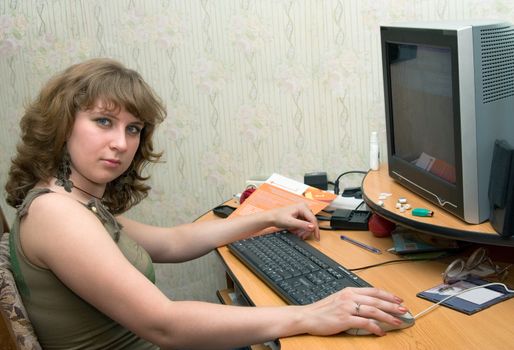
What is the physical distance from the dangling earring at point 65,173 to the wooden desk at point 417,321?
1.47 ft

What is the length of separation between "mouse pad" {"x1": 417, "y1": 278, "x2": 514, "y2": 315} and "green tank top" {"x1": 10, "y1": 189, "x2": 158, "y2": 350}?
0.68 meters

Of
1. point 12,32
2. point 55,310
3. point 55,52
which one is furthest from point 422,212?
point 12,32

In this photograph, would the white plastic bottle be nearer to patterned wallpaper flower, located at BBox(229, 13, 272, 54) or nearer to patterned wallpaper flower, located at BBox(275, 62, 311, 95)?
patterned wallpaper flower, located at BBox(275, 62, 311, 95)

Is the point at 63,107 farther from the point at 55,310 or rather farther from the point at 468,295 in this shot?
the point at 468,295

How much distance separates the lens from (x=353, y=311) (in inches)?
44.5

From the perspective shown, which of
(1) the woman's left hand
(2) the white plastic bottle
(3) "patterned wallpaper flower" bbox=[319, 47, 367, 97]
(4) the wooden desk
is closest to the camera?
(4) the wooden desk

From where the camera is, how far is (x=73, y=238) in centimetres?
117

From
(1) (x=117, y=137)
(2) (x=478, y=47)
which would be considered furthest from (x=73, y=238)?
(2) (x=478, y=47)

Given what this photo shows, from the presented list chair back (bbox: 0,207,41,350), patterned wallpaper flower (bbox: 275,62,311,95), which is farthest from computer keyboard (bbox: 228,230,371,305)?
patterned wallpaper flower (bbox: 275,62,311,95)

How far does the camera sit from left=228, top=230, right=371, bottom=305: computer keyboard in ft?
4.17

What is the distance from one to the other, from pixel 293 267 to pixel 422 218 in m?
0.31

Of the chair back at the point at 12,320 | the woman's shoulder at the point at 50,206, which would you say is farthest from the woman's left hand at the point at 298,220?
the chair back at the point at 12,320

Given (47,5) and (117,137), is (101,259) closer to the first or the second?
(117,137)

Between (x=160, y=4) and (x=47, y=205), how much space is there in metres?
1.15
